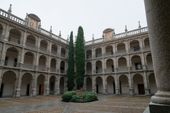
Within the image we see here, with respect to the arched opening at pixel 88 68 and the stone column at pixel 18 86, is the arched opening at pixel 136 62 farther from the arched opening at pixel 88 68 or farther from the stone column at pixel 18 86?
the stone column at pixel 18 86

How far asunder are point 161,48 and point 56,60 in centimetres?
2864

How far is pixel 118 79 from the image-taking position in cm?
2764

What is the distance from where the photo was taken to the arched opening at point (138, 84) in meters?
26.9

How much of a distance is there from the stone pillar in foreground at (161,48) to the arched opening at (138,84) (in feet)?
88.9

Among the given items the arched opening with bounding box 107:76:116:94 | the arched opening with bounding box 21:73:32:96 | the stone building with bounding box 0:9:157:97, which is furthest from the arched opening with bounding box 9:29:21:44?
the arched opening with bounding box 107:76:116:94

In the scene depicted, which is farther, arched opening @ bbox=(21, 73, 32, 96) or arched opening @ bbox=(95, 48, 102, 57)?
arched opening @ bbox=(95, 48, 102, 57)

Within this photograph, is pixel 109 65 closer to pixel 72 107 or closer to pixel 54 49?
pixel 54 49

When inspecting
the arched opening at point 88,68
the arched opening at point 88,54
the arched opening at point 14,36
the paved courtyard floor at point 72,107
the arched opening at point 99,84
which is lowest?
the paved courtyard floor at point 72,107

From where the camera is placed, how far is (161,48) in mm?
2008

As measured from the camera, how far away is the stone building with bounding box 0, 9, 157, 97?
21906mm

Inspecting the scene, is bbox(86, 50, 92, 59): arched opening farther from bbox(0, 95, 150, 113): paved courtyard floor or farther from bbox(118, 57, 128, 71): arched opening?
bbox(0, 95, 150, 113): paved courtyard floor

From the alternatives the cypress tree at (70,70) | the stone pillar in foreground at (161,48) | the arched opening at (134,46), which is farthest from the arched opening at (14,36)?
the stone pillar in foreground at (161,48)

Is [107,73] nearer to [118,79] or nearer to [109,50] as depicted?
[118,79]

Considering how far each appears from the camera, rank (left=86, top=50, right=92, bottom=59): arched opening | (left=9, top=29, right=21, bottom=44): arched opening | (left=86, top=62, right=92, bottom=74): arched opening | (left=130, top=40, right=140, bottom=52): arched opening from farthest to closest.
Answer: (left=86, top=50, right=92, bottom=59): arched opening, (left=86, top=62, right=92, bottom=74): arched opening, (left=130, top=40, right=140, bottom=52): arched opening, (left=9, top=29, right=21, bottom=44): arched opening
